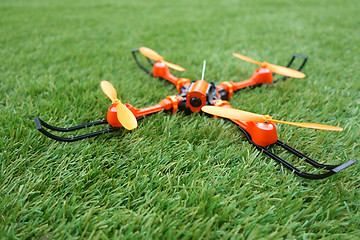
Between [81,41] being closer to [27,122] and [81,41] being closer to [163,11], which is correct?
[27,122]

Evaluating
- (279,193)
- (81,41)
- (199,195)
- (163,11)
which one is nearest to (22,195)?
(199,195)

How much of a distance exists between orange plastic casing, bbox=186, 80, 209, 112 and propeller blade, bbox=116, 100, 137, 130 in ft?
1.49

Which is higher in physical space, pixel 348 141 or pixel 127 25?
pixel 127 25

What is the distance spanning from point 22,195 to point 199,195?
0.78m

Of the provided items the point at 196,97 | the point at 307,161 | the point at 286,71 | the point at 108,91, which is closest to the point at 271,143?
the point at 307,161

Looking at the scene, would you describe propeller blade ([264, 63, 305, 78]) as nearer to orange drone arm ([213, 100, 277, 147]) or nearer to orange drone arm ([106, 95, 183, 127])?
orange drone arm ([213, 100, 277, 147])

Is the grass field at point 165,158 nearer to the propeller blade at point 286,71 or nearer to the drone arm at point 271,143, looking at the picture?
the drone arm at point 271,143

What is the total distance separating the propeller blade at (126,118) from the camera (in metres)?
1.20

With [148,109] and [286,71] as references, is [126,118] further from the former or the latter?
[286,71]

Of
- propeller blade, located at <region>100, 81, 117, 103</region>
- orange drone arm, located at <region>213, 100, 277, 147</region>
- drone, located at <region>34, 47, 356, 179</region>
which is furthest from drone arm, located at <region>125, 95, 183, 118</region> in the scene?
orange drone arm, located at <region>213, 100, 277, 147</region>

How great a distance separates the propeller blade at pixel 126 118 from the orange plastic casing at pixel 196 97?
46 centimetres

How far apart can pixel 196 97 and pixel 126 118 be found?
51 cm

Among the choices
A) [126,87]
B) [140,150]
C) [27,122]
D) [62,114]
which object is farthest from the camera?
[126,87]

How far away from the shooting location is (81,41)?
10.6ft
